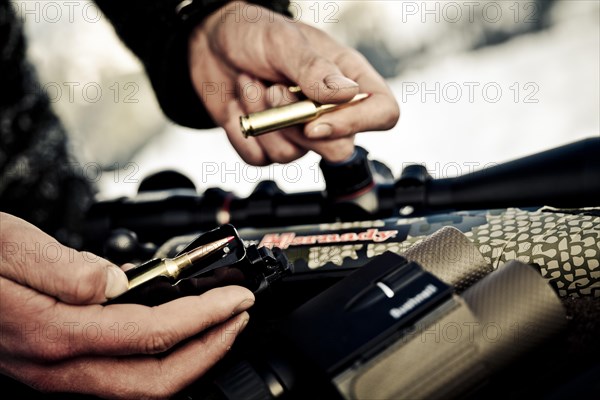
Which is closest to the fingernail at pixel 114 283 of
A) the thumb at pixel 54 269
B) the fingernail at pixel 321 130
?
the thumb at pixel 54 269

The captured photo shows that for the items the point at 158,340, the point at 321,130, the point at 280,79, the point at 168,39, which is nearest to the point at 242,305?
the point at 158,340

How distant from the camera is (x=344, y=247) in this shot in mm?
537

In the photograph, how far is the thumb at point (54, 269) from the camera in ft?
1.23

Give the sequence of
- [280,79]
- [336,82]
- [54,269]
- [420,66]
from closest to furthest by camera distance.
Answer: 1. [54,269]
2. [336,82]
3. [280,79]
4. [420,66]

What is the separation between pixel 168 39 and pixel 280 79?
0.59ft

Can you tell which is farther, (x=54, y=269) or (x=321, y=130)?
(x=321, y=130)

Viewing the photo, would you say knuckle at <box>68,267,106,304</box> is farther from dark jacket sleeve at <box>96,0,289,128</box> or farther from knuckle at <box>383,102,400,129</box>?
dark jacket sleeve at <box>96,0,289,128</box>

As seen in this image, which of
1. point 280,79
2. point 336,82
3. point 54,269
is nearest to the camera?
point 54,269

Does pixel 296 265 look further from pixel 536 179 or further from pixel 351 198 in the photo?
pixel 536 179

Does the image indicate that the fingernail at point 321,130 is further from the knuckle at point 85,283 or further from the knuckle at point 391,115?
the knuckle at point 85,283

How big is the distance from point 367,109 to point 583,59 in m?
0.99

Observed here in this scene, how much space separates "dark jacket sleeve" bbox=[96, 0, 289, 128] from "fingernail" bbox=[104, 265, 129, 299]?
486 millimetres

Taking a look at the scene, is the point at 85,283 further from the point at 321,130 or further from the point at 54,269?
the point at 321,130

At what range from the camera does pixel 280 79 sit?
743mm
